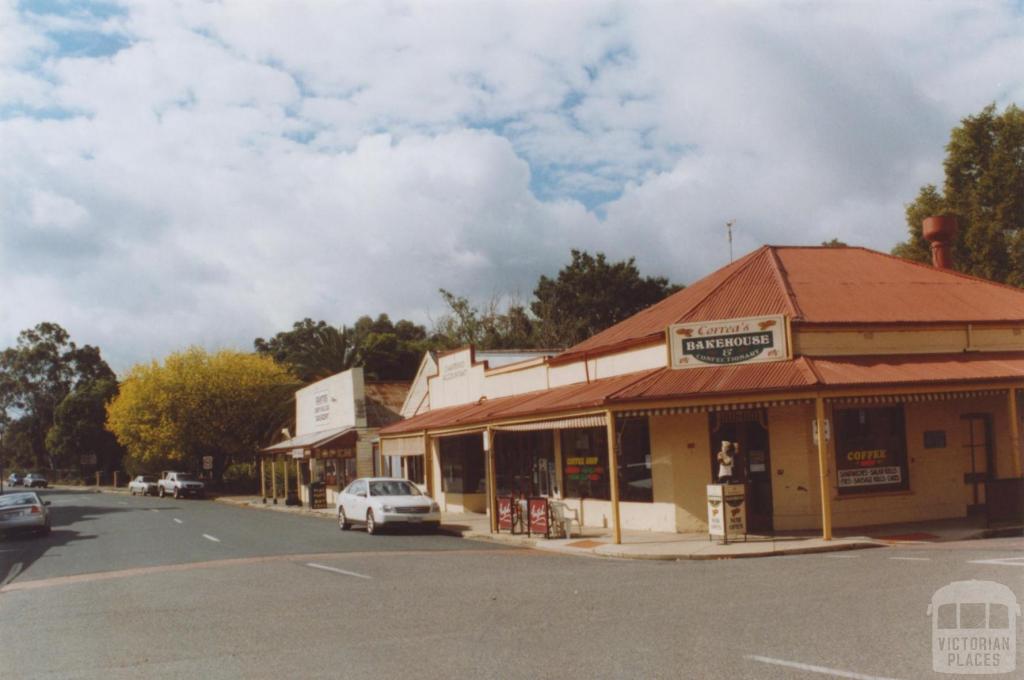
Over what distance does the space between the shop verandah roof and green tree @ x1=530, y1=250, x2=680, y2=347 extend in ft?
124

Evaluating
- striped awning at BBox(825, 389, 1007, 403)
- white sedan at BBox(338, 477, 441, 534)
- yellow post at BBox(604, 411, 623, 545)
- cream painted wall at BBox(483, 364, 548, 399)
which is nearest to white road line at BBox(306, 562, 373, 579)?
yellow post at BBox(604, 411, 623, 545)

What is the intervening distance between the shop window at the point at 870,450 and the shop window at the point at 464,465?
13389mm

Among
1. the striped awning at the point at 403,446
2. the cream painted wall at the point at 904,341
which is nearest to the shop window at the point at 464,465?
the striped awning at the point at 403,446

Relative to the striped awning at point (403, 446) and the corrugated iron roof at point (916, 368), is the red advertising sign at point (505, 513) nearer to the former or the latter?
the striped awning at point (403, 446)

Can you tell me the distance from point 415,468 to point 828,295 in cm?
1916

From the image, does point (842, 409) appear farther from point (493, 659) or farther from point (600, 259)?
point (600, 259)

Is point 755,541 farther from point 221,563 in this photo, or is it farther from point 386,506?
point 221,563

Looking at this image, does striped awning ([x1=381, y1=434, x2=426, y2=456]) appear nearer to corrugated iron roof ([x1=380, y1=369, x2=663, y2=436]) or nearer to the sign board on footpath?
corrugated iron roof ([x1=380, y1=369, x2=663, y2=436])

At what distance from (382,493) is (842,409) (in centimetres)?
1185

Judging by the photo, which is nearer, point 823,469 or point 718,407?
point 823,469

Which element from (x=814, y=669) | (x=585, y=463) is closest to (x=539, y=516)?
(x=585, y=463)

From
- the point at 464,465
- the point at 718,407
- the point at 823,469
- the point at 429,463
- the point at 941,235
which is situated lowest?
the point at 464,465

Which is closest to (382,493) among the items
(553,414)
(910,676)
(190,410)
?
(553,414)

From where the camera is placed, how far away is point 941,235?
2748 cm
